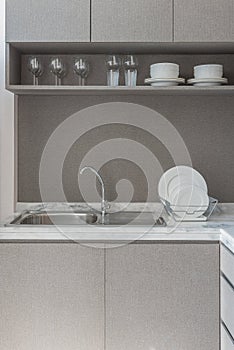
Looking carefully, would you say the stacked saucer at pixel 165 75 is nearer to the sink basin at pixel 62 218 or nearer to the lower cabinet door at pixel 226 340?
the sink basin at pixel 62 218

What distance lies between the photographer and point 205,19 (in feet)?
9.21

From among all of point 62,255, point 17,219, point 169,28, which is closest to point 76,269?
point 62,255

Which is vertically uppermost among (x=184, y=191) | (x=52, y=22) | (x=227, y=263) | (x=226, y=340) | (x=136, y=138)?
(x=52, y=22)

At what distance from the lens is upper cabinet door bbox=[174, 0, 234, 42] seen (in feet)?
9.21

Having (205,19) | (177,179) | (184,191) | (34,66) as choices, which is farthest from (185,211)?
(34,66)

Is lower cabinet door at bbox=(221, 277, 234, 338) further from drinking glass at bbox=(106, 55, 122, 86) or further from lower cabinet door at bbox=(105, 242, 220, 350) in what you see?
drinking glass at bbox=(106, 55, 122, 86)

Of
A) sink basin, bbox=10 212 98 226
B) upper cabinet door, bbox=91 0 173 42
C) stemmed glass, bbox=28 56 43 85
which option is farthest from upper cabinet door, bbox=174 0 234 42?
sink basin, bbox=10 212 98 226

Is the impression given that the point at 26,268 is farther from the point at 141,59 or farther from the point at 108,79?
the point at 141,59

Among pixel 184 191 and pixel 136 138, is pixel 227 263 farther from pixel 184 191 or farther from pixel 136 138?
pixel 136 138

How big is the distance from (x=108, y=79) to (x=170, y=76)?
347 mm

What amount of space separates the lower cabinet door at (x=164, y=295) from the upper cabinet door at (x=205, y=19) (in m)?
1.01

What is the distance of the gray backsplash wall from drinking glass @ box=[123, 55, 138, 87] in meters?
0.20

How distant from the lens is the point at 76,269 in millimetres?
2572

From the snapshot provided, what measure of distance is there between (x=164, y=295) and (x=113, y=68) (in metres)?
1.18
